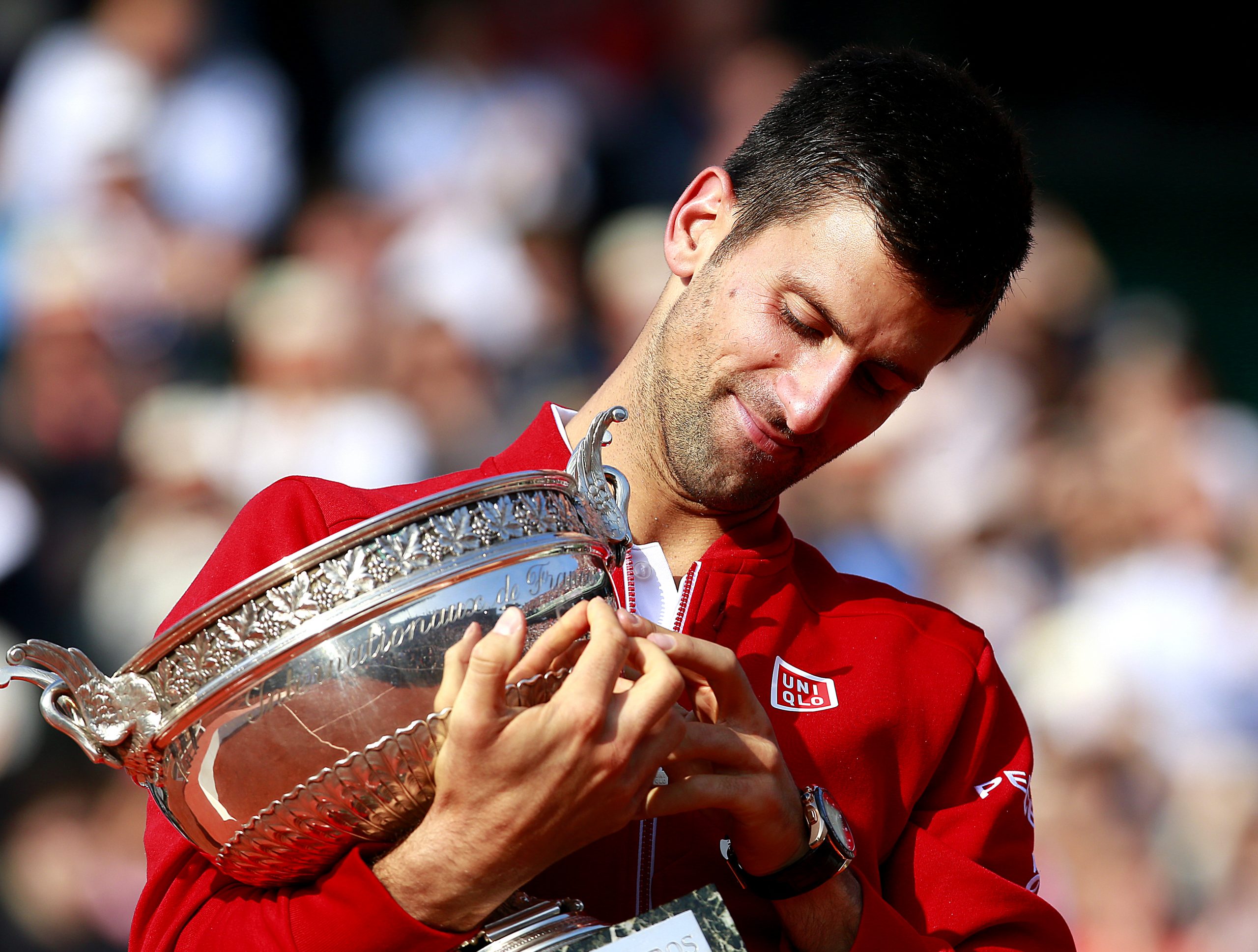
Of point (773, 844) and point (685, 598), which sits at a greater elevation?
point (685, 598)

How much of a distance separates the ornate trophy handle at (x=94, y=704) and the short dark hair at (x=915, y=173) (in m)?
0.93

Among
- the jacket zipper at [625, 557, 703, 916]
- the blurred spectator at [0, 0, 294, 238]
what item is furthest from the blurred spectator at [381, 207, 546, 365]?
the jacket zipper at [625, 557, 703, 916]

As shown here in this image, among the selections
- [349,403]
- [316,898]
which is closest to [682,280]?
[316,898]

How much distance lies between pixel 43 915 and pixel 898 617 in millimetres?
3289

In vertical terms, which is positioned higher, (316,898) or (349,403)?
(349,403)

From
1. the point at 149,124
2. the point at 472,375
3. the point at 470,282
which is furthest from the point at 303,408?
the point at 149,124

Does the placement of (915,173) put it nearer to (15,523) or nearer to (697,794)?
(697,794)

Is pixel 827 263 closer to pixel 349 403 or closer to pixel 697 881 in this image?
pixel 697 881

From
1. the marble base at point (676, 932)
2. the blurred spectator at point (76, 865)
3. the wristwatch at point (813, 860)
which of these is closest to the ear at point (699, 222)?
the wristwatch at point (813, 860)

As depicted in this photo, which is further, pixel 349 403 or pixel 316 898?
pixel 349 403

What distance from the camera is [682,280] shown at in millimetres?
1818

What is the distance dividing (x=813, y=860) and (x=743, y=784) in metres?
0.15

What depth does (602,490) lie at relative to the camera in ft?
4.35

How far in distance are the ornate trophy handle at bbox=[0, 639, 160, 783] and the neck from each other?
2.27 feet
